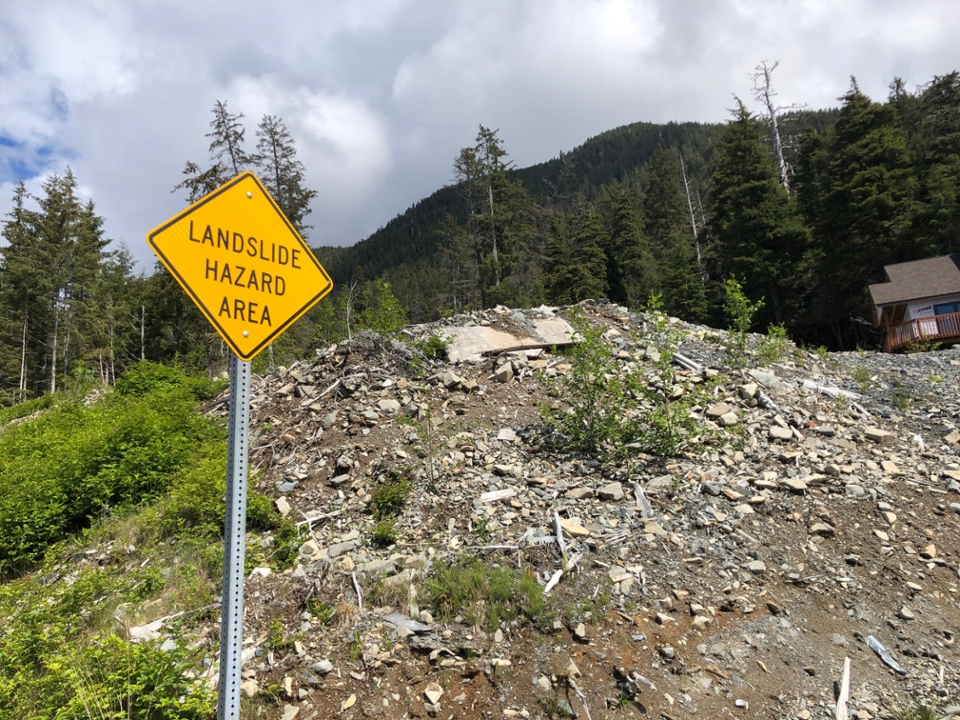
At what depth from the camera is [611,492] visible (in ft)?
18.1

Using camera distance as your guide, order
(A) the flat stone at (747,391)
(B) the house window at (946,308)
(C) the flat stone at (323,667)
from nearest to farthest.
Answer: (C) the flat stone at (323,667) → (A) the flat stone at (747,391) → (B) the house window at (946,308)

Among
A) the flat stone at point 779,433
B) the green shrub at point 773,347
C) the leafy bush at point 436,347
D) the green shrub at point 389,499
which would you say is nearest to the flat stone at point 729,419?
the flat stone at point 779,433

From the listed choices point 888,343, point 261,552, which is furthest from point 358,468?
point 888,343

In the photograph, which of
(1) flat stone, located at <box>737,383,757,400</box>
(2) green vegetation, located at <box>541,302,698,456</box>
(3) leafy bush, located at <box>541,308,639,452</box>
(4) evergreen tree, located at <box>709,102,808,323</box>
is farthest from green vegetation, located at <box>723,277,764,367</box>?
(4) evergreen tree, located at <box>709,102,808,323</box>

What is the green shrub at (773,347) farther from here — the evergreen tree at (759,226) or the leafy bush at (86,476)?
the evergreen tree at (759,226)

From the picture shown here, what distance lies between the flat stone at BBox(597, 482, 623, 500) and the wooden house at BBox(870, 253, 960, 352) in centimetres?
1885

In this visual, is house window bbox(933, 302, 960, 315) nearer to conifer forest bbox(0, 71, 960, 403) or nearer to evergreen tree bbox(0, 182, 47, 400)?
conifer forest bbox(0, 71, 960, 403)

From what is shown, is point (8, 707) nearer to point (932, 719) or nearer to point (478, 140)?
point (932, 719)

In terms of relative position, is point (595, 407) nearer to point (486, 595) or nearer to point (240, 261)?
point (486, 595)

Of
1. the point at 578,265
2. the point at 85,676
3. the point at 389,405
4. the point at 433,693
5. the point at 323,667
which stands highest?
the point at 578,265

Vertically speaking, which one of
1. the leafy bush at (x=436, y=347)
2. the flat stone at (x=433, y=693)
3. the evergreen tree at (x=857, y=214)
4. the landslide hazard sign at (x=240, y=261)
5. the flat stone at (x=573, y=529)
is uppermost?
the evergreen tree at (x=857, y=214)

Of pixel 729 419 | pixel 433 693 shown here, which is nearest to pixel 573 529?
pixel 433 693

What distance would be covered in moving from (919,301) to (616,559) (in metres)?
22.9

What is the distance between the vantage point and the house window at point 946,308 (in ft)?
66.9
